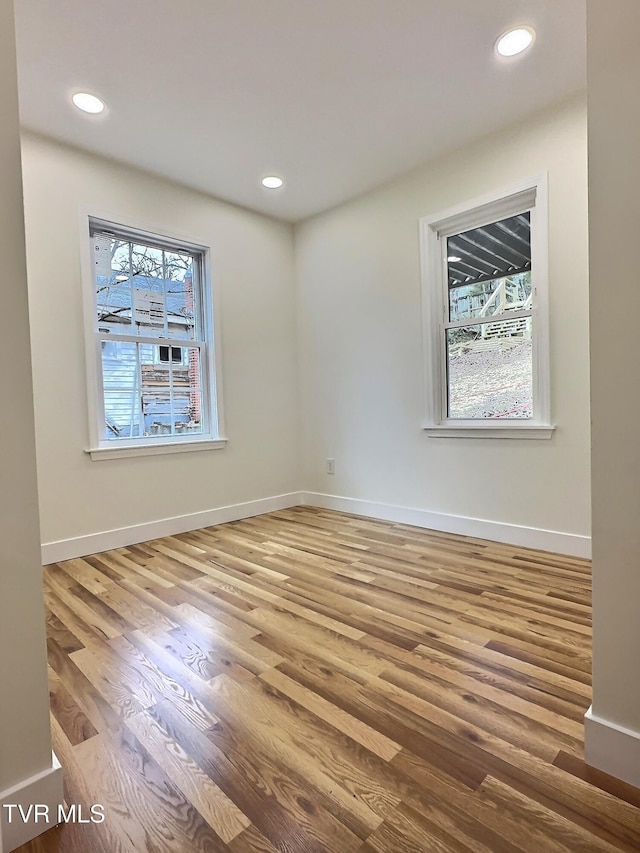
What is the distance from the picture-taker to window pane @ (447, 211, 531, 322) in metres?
2.85

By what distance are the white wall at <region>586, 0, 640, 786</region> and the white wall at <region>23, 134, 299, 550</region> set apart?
292 centimetres

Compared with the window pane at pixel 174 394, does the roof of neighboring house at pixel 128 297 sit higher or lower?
higher

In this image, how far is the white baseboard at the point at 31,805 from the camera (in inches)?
36.3

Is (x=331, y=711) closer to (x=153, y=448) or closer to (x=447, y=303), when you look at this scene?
(x=153, y=448)

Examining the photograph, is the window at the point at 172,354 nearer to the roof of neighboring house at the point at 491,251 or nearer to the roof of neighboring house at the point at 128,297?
the roof of neighboring house at the point at 128,297

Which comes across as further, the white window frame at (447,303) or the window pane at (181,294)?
the window pane at (181,294)

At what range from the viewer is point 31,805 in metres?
0.96

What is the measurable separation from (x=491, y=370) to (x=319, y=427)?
5.39ft

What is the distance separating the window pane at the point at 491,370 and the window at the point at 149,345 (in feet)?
6.36

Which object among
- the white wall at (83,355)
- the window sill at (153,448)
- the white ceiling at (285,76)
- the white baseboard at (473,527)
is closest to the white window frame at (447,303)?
the white ceiling at (285,76)

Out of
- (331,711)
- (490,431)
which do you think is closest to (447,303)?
(490,431)

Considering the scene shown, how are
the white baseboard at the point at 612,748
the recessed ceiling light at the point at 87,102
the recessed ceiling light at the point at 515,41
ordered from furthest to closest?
the recessed ceiling light at the point at 87,102
the recessed ceiling light at the point at 515,41
the white baseboard at the point at 612,748

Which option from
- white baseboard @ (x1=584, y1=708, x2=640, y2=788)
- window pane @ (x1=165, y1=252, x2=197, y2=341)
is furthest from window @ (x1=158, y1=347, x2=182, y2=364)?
white baseboard @ (x1=584, y1=708, x2=640, y2=788)

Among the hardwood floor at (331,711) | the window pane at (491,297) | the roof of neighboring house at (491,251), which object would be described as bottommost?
the hardwood floor at (331,711)
